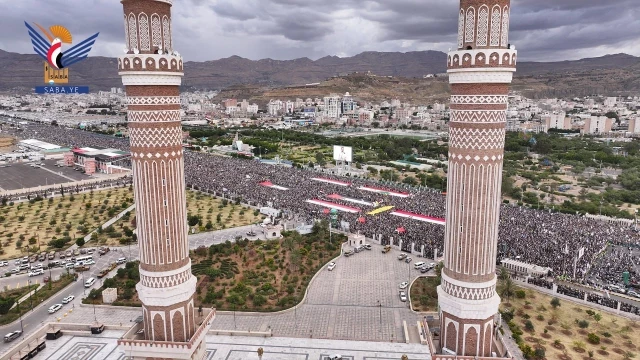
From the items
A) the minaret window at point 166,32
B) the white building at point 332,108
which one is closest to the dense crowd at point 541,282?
the minaret window at point 166,32

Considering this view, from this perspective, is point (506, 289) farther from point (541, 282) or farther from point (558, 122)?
point (558, 122)

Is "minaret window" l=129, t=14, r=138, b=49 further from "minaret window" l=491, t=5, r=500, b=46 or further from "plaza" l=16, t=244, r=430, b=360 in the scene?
"plaza" l=16, t=244, r=430, b=360

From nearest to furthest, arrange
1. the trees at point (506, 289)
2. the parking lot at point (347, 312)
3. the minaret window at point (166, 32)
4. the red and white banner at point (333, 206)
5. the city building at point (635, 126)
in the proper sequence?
the minaret window at point (166, 32) < the parking lot at point (347, 312) < the trees at point (506, 289) < the red and white banner at point (333, 206) < the city building at point (635, 126)

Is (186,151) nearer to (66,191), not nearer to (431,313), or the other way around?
(66,191)

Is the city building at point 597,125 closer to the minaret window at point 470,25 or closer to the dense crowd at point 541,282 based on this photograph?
the dense crowd at point 541,282

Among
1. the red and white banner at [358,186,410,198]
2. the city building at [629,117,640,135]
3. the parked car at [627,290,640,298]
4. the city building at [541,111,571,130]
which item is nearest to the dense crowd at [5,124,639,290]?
the red and white banner at [358,186,410,198]

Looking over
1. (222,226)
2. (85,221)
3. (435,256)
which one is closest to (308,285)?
(435,256)

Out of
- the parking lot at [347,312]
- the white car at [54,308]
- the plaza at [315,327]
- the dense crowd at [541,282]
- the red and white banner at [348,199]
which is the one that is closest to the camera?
the plaza at [315,327]
